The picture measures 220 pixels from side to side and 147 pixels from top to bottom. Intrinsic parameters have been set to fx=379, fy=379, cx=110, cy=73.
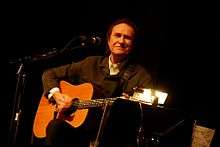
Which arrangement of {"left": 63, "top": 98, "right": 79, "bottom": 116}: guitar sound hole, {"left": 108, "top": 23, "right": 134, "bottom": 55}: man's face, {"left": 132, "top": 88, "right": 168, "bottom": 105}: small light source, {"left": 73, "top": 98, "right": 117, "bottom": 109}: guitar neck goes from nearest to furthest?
{"left": 132, "top": 88, "right": 168, "bottom": 105}: small light source
{"left": 73, "top": 98, "right": 117, "bottom": 109}: guitar neck
{"left": 63, "top": 98, "right": 79, "bottom": 116}: guitar sound hole
{"left": 108, "top": 23, "right": 134, "bottom": 55}: man's face

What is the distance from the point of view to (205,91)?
3.55 meters

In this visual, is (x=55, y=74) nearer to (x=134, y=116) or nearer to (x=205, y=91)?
(x=134, y=116)

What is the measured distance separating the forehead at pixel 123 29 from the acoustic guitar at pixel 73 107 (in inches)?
24.1

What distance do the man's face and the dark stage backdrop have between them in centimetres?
15

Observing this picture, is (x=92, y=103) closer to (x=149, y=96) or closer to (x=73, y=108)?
(x=73, y=108)

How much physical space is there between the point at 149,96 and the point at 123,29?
3.14 feet

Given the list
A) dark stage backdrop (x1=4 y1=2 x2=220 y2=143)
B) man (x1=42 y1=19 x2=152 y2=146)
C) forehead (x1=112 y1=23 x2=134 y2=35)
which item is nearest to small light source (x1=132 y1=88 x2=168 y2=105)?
man (x1=42 y1=19 x2=152 y2=146)

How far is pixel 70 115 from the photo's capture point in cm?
334

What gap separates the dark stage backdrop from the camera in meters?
3.57

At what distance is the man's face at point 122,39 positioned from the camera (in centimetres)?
348

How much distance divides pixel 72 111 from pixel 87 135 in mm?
277

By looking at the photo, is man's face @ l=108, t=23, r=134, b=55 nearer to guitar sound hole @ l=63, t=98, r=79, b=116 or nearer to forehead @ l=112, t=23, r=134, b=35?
forehead @ l=112, t=23, r=134, b=35

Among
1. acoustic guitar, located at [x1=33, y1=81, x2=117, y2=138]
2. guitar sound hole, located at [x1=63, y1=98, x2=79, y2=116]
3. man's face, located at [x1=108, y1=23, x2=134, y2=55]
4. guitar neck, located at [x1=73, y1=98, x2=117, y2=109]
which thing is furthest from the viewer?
man's face, located at [x1=108, y1=23, x2=134, y2=55]

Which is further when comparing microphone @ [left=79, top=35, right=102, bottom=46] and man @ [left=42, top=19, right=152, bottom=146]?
man @ [left=42, top=19, right=152, bottom=146]
